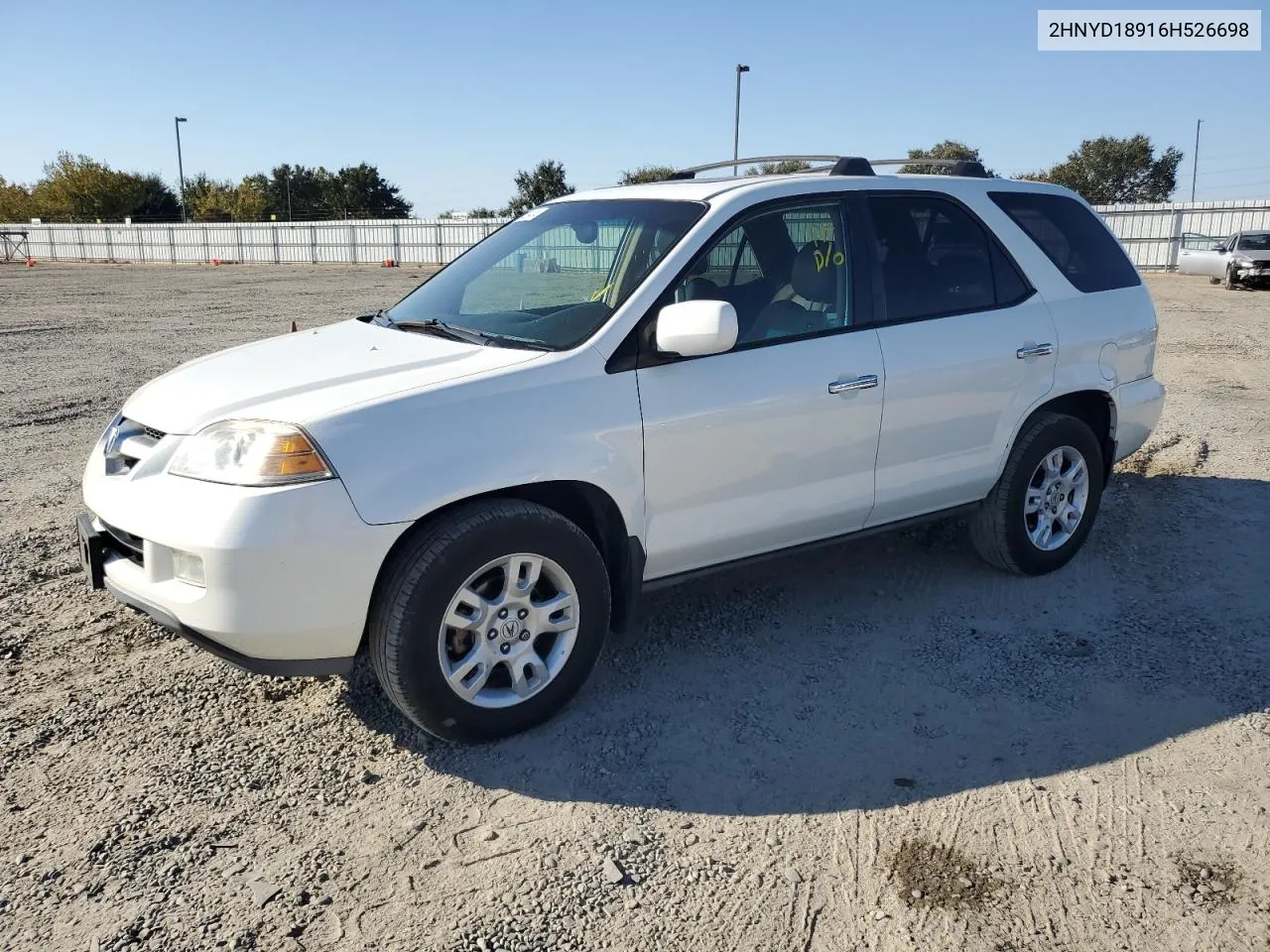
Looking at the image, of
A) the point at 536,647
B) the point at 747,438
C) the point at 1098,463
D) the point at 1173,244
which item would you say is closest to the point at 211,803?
the point at 536,647

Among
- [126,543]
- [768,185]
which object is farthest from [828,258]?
[126,543]

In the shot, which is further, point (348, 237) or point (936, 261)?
point (348, 237)

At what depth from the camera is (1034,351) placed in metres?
4.77

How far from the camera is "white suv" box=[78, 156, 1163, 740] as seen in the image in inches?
125

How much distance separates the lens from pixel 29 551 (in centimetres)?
535

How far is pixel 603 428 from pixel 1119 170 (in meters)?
77.1

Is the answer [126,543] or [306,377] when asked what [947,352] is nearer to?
[306,377]

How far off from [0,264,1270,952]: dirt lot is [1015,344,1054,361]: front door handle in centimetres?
112

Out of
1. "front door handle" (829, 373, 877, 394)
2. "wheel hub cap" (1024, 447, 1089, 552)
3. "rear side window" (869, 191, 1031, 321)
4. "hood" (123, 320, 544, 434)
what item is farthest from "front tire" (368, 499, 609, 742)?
"wheel hub cap" (1024, 447, 1089, 552)

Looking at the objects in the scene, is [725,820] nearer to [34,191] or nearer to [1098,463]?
[1098,463]

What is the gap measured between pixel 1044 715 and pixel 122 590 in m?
3.25

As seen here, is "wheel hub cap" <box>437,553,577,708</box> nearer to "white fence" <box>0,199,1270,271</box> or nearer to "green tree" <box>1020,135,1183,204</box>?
"white fence" <box>0,199,1270,271</box>

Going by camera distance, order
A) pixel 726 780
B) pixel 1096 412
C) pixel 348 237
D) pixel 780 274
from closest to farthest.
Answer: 1. pixel 726 780
2. pixel 780 274
3. pixel 1096 412
4. pixel 348 237

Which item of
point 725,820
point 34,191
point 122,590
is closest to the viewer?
point 725,820
